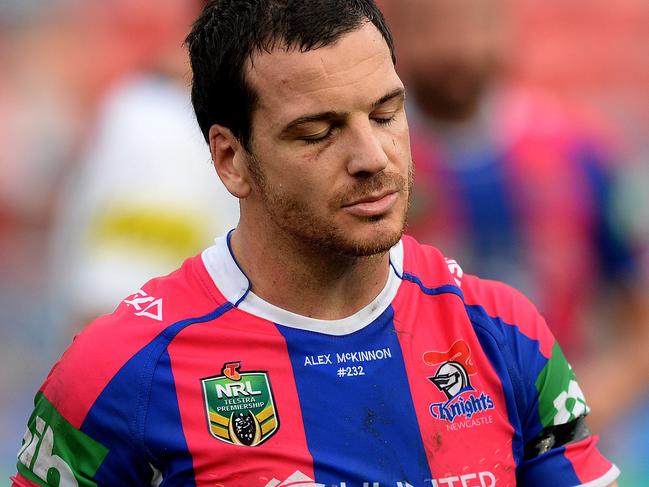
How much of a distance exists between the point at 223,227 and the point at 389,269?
1263mm

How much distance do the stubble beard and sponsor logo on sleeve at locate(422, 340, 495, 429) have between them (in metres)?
0.30

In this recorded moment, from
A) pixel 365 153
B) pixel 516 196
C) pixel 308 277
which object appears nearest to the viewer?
pixel 365 153

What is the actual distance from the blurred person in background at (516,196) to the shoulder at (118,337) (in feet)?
6.36

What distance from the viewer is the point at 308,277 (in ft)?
9.47

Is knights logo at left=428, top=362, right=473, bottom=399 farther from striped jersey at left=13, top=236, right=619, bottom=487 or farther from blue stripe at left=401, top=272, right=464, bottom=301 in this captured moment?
blue stripe at left=401, top=272, right=464, bottom=301

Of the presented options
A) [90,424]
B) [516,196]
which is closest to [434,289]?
[90,424]

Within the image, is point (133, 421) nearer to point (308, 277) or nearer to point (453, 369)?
point (308, 277)

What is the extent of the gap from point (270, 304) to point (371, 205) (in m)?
0.36

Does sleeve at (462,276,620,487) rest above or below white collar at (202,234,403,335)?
below

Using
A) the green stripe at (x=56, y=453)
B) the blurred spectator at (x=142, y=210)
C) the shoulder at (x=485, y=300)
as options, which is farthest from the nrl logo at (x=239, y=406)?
the blurred spectator at (x=142, y=210)

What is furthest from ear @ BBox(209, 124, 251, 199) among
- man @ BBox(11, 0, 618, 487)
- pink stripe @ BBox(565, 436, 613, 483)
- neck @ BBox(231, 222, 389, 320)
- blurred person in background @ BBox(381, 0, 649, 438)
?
blurred person in background @ BBox(381, 0, 649, 438)

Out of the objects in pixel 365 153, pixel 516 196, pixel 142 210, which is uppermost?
pixel 142 210

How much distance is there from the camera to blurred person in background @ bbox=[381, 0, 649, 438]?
4.74 metres

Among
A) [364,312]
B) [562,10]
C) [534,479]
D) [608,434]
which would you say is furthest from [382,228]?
[562,10]
